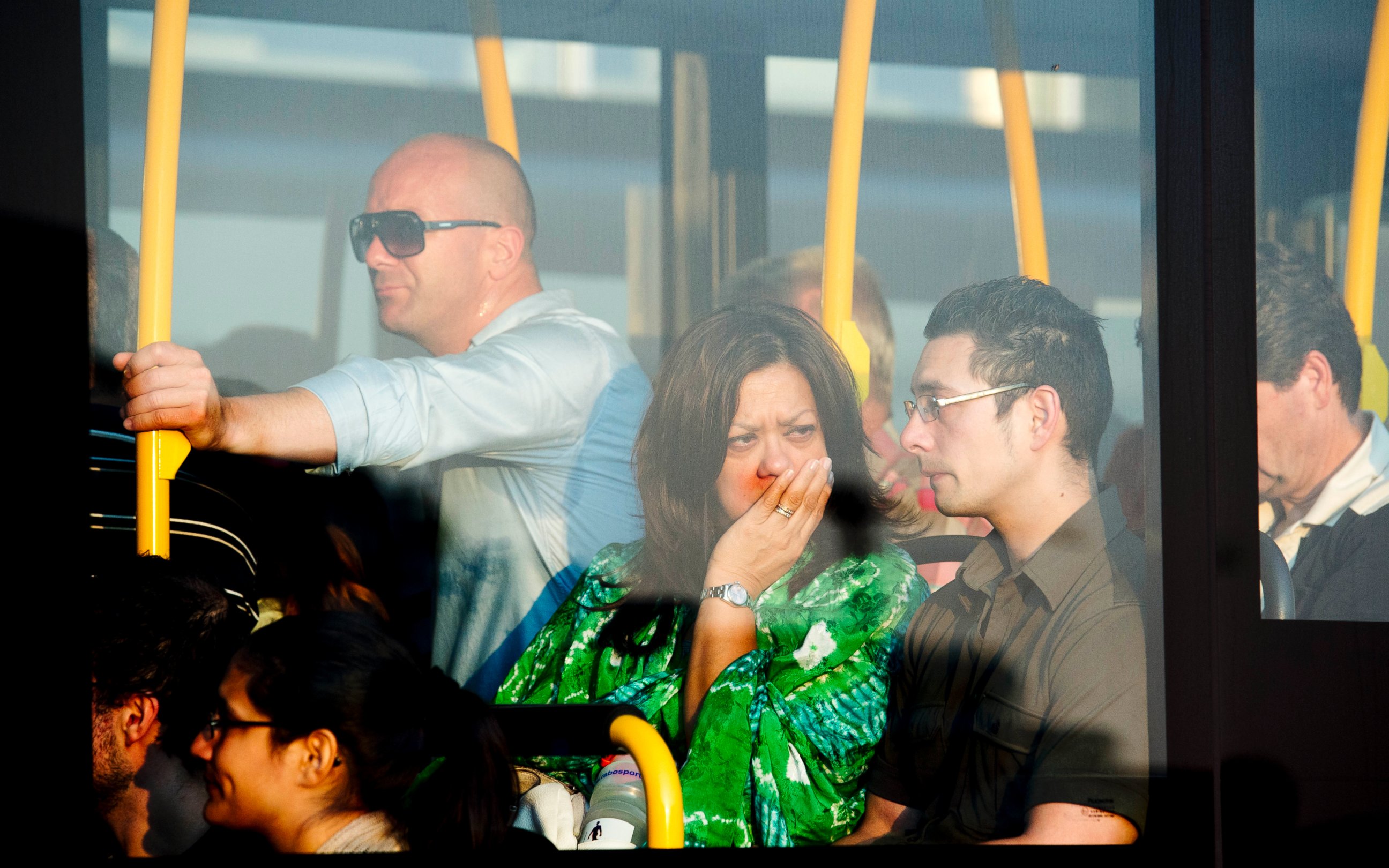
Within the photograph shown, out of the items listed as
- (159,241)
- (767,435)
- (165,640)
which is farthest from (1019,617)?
(159,241)

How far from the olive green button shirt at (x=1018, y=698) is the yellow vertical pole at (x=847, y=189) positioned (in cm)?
40

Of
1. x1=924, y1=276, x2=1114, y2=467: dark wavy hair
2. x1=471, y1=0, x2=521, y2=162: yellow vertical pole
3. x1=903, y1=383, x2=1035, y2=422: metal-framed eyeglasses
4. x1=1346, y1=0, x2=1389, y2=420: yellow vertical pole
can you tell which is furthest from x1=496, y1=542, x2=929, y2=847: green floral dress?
x1=1346, y1=0, x2=1389, y2=420: yellow vertical pole

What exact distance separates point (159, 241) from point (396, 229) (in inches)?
13.1

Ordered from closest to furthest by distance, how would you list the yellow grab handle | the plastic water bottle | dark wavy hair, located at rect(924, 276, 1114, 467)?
the yellow grab handle → the plastic water bottle → dark wavy hair, located at rect(924, 276, 1114, 467)

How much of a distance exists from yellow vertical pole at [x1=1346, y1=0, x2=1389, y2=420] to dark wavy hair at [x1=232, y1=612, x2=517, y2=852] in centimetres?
154

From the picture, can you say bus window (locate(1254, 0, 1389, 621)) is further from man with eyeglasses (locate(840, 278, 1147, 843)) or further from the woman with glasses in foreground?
the woman with glasses in foreground

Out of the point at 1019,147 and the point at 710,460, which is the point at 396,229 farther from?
the point at 1019,147

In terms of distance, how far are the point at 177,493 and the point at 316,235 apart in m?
0.43

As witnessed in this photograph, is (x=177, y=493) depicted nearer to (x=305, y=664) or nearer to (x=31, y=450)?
(x=31, y=450)

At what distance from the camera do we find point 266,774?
5.54 feet

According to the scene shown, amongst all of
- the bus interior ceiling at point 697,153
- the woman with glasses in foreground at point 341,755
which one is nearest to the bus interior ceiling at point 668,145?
the bus interior ceiling at point 697,153

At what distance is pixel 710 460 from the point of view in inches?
71.2

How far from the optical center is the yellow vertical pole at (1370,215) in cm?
192

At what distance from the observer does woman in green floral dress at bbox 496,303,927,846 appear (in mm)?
1798
